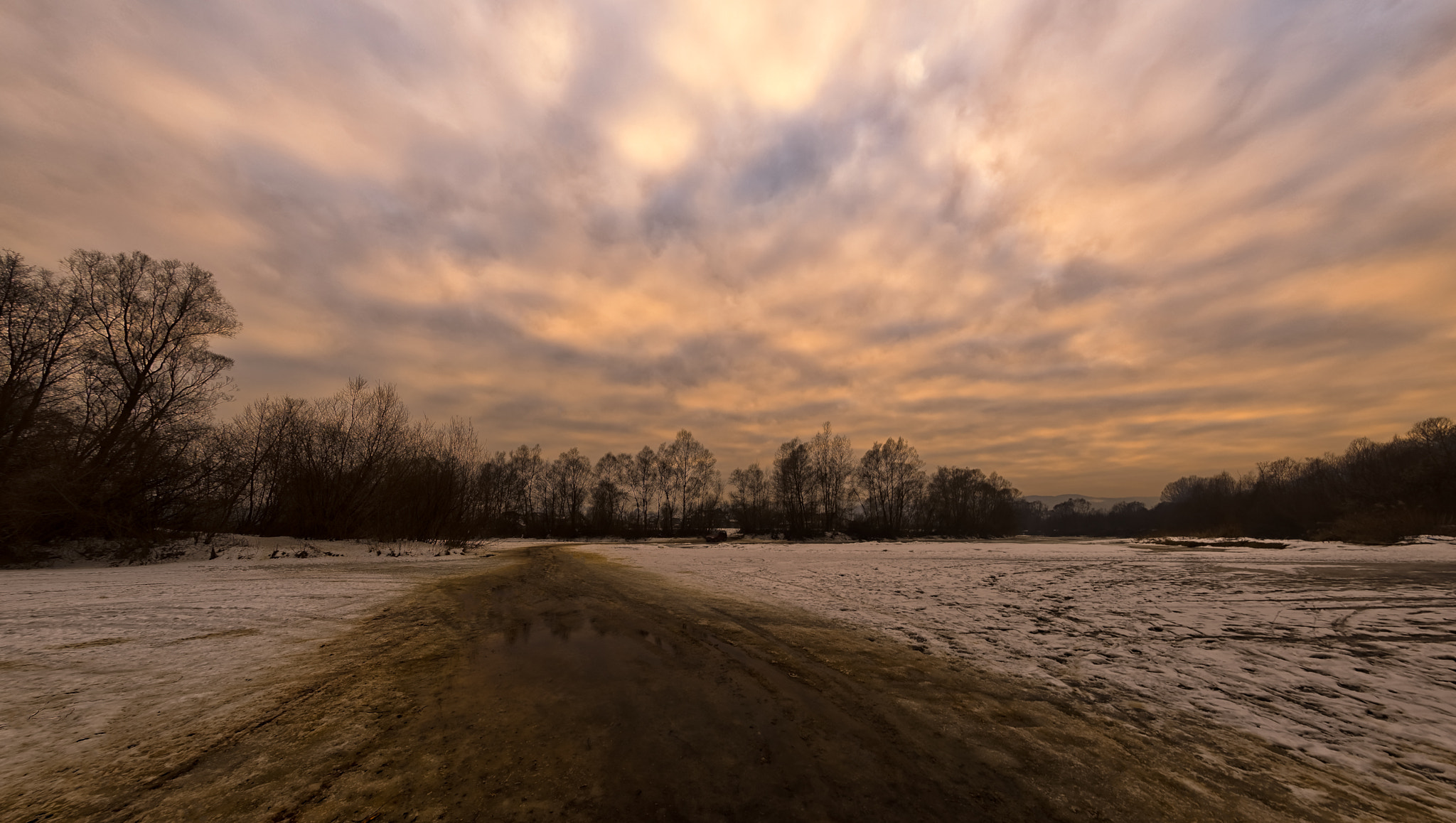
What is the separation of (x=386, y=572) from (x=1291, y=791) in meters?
22.0

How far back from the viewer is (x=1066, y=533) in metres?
152

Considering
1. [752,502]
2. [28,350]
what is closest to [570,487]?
[752,502]

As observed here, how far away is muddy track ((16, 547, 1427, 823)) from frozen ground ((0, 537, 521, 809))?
64 centimetres

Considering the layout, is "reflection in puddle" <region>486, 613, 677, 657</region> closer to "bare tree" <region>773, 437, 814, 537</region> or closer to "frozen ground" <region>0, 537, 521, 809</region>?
"frozen ground" <region>0, 537, 521, 809</region>

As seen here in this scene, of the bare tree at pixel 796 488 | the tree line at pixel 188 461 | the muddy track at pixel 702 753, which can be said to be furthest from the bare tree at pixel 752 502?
the muddy track at pixel 702 753

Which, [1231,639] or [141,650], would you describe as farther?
[1231,639]

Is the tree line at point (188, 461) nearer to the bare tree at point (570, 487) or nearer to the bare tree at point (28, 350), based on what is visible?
the bare tree at point (28, 350)

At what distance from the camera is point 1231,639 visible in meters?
7.81

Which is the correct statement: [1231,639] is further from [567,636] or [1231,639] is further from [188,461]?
[188,461]

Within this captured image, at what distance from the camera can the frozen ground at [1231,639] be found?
4594 mm

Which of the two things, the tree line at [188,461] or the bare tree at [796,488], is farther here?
the bare tree at [796,488]

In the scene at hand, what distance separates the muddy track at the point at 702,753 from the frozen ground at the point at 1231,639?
66 centimetres

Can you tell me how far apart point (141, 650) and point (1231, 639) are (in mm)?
15785

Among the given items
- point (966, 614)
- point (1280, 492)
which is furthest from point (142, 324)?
point (1280, 492)
